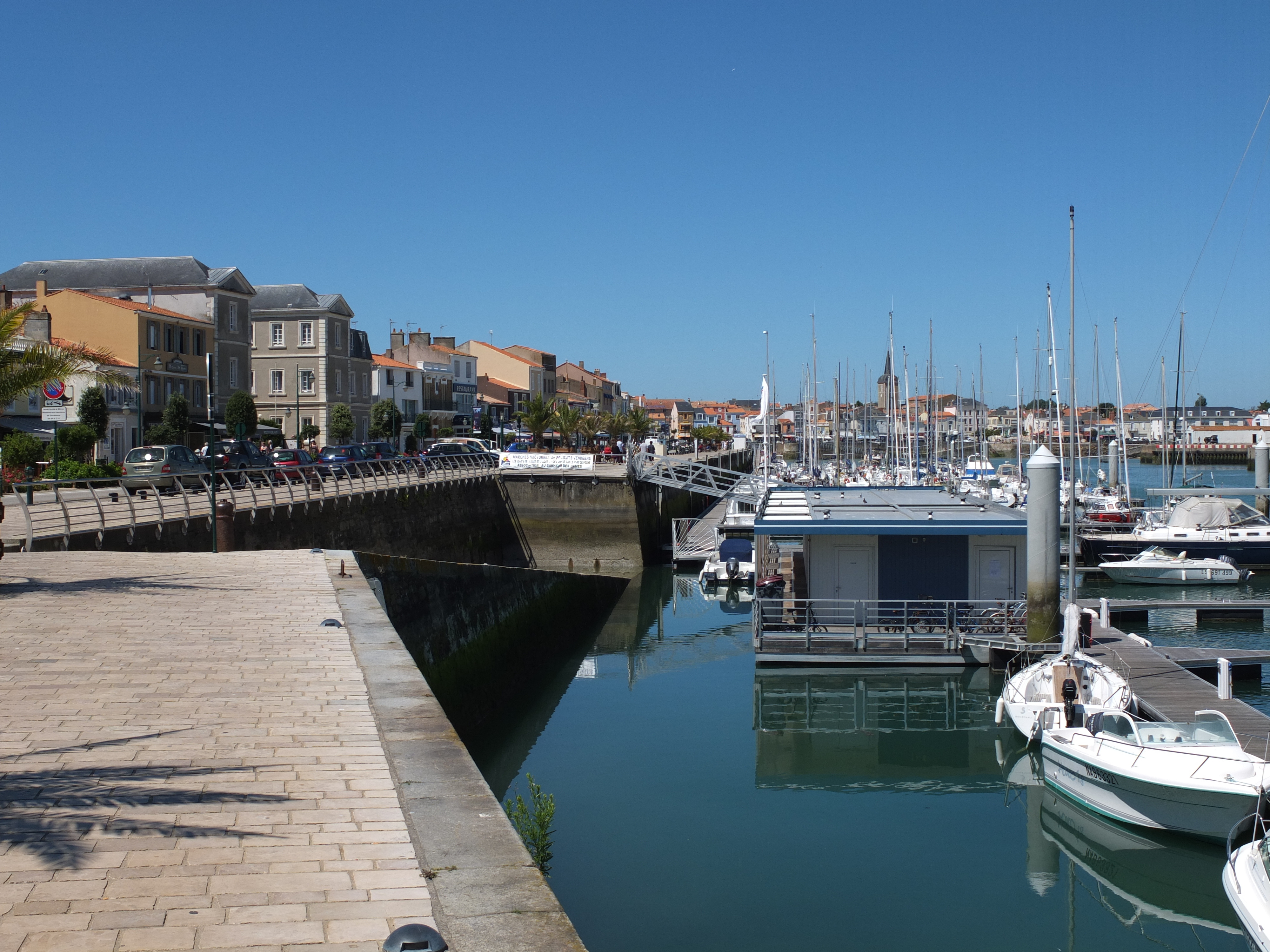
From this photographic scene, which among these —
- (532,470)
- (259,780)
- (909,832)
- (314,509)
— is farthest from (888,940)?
(532,470)

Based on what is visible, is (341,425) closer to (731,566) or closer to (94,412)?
(94,412)

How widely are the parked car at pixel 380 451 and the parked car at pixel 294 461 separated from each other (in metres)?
3.05

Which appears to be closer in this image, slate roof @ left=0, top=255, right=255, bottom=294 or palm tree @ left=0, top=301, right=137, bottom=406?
palm tree @ left=0, top=301, right=137, bottom=406

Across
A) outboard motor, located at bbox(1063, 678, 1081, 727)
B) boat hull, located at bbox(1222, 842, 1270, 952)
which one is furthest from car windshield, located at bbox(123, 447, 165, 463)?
boat hull, located at bbox(1222, 842, 1270, 952)

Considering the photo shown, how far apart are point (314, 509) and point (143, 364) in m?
28.1

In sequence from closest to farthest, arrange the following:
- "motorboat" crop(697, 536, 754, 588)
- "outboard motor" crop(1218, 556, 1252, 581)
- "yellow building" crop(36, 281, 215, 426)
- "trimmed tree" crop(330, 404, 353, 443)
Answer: "motorboat" crop(697, 536, 754, 588) → "outboard motor" crop(1218, 556, 1252, 581) → "yellow building" crop(36, 281, 215, 426) → "trimmed tree" crop(330, 404, 353, 443)

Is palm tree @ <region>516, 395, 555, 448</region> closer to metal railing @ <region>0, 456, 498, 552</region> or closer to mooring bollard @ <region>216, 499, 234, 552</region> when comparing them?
metal railing @ <region>0, 456, 498, 552</region>

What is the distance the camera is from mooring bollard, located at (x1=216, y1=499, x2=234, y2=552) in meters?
24.4

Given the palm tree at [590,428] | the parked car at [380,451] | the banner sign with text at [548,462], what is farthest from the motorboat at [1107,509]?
the palm tree at [590,428]

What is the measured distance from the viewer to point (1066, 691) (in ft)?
57.6

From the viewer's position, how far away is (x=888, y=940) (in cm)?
1189

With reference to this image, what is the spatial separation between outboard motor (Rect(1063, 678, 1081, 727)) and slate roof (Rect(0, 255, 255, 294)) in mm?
57421

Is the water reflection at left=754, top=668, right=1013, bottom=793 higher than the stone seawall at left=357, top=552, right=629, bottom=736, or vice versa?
the stone seawall at left=357, top=552, right=629, bottom=736

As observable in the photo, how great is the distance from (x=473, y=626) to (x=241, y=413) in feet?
129
